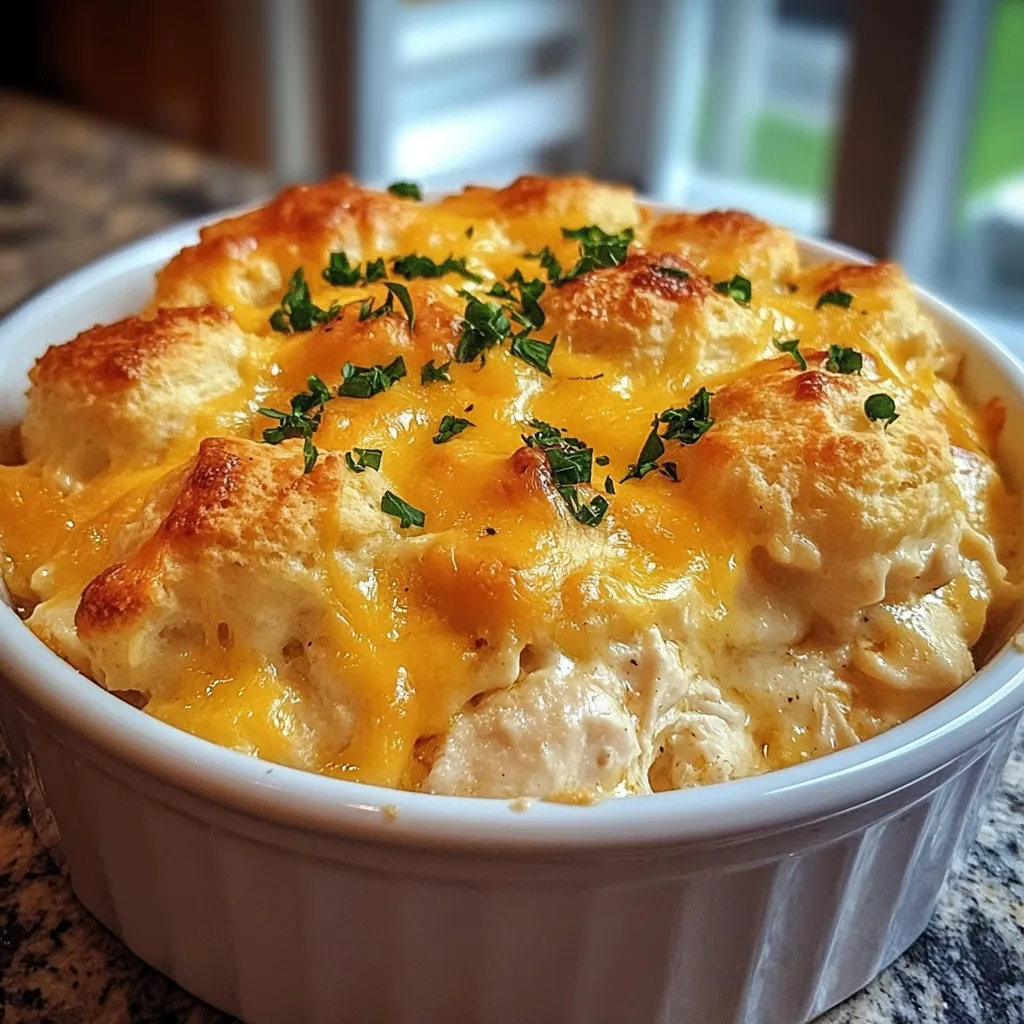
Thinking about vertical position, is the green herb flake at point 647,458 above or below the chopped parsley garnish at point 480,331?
below

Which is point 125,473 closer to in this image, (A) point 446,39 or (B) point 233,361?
(B) point 233,361

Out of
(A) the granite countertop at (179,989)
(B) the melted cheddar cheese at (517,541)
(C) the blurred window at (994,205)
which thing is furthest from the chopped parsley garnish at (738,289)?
(C) the blurred window at (994,205)

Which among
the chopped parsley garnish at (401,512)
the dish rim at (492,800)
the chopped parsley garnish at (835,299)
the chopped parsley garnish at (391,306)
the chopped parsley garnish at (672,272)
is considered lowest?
the dish rim at (492,800)

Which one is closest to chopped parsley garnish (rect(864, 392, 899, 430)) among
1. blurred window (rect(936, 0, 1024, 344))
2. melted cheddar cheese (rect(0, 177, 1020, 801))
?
melted cheddar cheese (rect(0, 177, 1020, 801))

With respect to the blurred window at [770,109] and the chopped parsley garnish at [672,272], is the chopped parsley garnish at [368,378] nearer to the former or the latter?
the chopped parsley garnish at [672,272]

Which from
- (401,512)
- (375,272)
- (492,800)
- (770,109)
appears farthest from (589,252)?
(770,109)

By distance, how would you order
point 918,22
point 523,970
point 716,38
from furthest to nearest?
1. point 716,38
2. point 918,22
3. point 523,970

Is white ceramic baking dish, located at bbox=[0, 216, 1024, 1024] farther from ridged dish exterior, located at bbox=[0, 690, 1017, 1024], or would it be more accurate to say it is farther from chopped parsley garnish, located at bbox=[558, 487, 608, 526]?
chopped parsley garnish, located at bbox=[558, 487, 608, 526]

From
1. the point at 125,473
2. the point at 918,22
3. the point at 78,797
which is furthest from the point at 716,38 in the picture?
the point at 78,797
